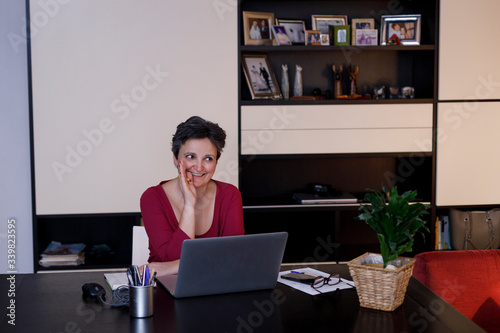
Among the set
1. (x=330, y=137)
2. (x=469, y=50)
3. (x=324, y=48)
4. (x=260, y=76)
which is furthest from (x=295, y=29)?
(x=469, y=50)

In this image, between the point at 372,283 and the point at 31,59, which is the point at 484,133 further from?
the point at 31,59

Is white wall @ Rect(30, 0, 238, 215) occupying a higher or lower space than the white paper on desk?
higher

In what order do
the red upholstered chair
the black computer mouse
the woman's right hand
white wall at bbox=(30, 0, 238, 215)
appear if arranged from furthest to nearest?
1. white wall at bbox=(30, 0, 238, 215)
2. the woman's right hand
3. the red upholstered chair
4. the black computer mouse

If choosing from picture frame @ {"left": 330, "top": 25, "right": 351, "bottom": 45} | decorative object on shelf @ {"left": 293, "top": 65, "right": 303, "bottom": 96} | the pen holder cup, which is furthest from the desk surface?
picture frame @ {"left": 330, "top": 25, "right": 351, "bottom": 45}

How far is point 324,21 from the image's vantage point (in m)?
3.91

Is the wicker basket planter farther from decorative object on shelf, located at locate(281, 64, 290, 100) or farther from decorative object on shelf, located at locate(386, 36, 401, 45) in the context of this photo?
decorative object on shelf, located at locate(386, 36, 401, 45)

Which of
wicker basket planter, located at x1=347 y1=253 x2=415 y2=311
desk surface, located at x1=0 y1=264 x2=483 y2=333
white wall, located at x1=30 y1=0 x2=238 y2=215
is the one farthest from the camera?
white wall, located at x1=30 y1=0 x2=238 y2=215

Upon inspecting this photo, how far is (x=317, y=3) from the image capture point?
13.0 ft

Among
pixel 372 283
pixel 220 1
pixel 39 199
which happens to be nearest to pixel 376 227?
pixel 372 283

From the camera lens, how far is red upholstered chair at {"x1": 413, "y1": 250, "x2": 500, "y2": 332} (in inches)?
93.5

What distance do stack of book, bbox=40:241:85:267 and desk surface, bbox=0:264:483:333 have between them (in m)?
1.70

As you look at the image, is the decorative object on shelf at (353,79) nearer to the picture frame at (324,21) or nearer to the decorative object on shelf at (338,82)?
the decorative object on shelf at (338,82)

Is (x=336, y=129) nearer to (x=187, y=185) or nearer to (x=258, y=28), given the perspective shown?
(x=258, y=28)

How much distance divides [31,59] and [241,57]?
1296mm
